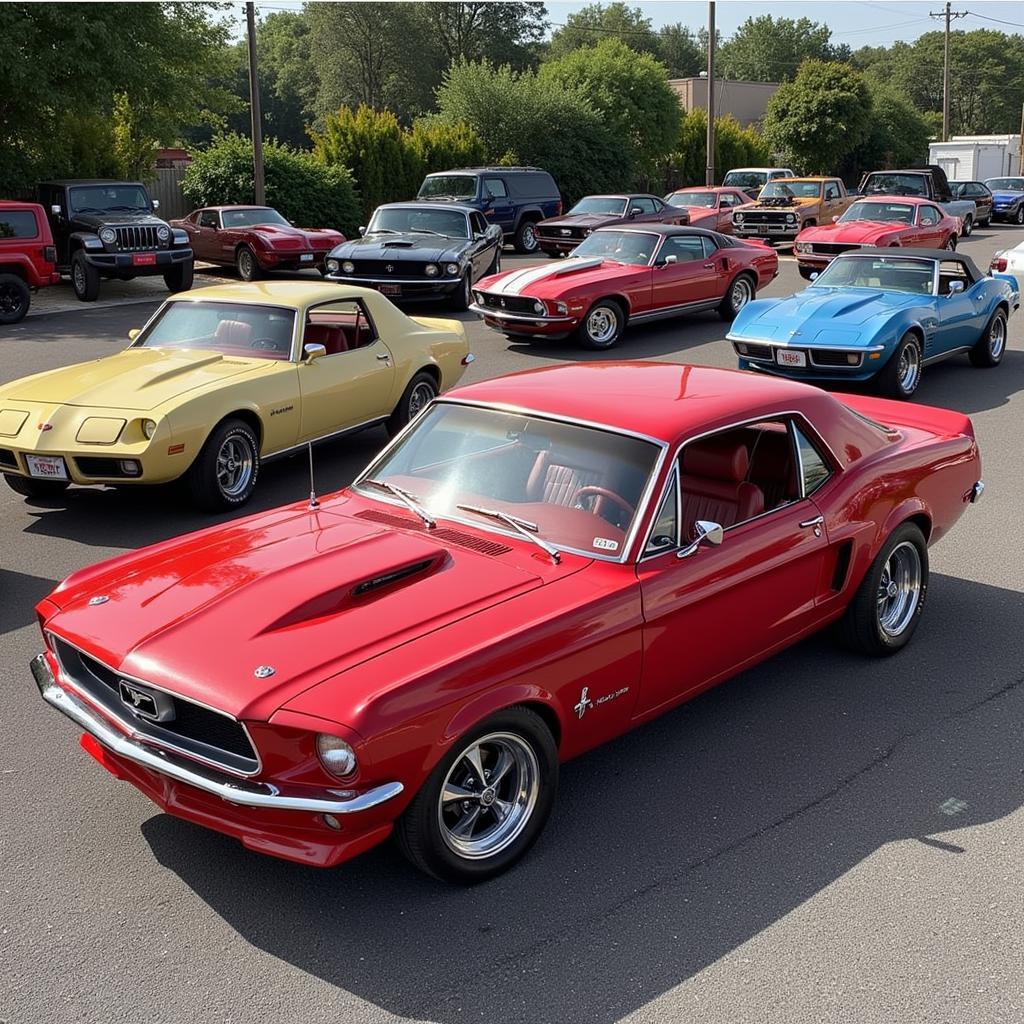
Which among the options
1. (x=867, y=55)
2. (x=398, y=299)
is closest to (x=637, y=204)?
(x=398, y=299)

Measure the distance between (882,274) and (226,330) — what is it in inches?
289

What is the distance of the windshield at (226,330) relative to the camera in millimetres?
9008

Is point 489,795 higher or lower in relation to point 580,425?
lower

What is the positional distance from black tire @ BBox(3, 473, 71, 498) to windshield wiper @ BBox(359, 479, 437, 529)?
13.4 ft

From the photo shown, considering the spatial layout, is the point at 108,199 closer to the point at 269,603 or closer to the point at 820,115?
the point at 269,603

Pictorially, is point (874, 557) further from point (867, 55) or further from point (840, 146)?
point (867, 55)

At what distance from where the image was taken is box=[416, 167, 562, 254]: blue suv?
26891mm

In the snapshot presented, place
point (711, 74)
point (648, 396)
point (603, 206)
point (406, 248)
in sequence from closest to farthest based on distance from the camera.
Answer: point (648, 396), point (406, 248), point (603, 206), point (711, 74)

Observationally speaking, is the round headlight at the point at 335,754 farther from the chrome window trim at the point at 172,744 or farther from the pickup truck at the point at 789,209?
the pickup truck at the point at 789,209

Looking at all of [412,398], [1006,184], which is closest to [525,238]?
[412,398]

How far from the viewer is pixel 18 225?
1753cm

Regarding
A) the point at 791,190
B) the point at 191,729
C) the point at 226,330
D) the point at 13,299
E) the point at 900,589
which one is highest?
the point at 791,190

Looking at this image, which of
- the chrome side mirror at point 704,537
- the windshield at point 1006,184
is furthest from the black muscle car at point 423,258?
the windshield at point 1006,184

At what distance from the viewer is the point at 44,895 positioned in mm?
3998
